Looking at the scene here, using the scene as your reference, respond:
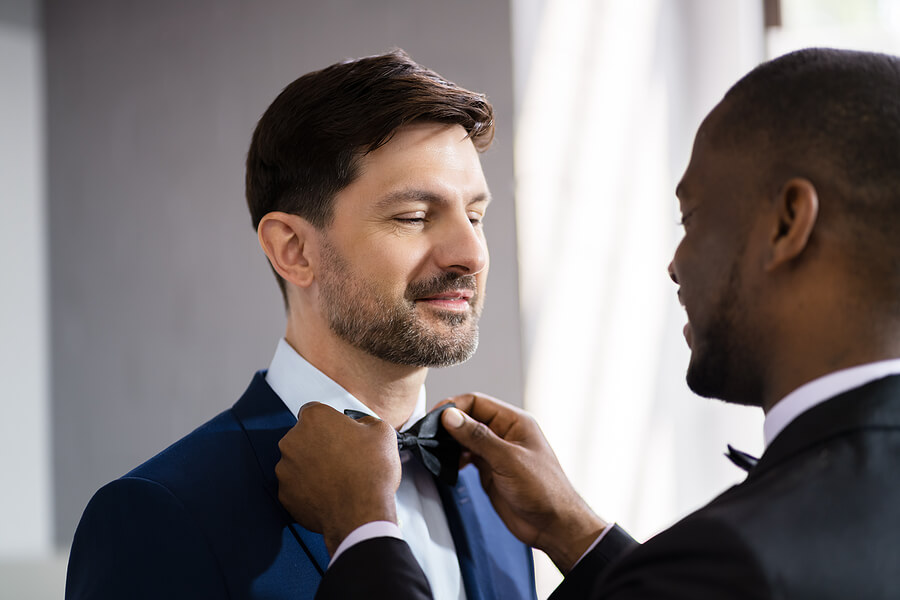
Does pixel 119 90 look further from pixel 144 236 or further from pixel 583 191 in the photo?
pixel 583 191

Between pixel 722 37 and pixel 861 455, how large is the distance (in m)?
2.06

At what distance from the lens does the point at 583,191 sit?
7.93ft

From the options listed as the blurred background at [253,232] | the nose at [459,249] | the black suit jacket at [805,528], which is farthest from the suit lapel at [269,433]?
the blurred background at [253,232]

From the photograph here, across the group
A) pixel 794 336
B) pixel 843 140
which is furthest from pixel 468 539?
pixel 843 140

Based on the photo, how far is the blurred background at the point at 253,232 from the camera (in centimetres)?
234

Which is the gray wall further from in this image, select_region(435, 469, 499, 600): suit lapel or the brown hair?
select_region(435, 469, 499, 600): suit lapel

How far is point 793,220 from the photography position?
2.91 feet

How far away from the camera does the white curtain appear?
2.34 meters

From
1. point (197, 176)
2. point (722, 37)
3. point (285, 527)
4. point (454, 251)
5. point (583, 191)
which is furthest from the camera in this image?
point (197, 176)

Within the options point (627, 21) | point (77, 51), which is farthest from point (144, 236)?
point (627, 21)

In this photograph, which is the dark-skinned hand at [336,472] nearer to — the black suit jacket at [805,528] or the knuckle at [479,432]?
the knuckle at [479,432]

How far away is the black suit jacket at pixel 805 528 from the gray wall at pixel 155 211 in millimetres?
1978

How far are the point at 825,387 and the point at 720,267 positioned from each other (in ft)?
0.56

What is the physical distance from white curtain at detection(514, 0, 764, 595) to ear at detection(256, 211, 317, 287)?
38.5 inches
